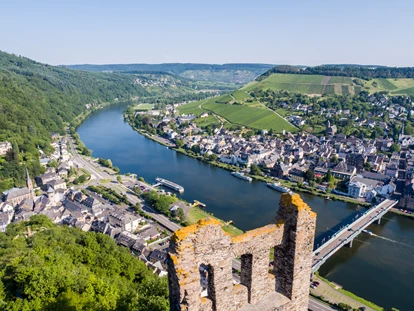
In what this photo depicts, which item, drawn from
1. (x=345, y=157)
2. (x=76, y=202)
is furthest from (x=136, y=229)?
(x=345, y=157)

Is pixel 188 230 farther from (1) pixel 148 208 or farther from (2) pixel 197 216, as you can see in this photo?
(1) pixel 148 208

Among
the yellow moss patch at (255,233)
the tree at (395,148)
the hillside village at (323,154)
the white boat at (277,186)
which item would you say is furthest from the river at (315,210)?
the tree at (395,148)

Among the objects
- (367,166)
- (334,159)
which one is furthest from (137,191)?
(367,166)

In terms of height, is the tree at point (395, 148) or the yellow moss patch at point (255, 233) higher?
the yellow moss patch at point (255, 233)

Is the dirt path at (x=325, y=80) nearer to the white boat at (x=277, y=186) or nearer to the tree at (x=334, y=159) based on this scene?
the tree at (x=334, y=159)

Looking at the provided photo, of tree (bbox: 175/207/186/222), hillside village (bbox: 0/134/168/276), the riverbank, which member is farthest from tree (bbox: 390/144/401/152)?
hillside village (bbox: 0/134/168/276)

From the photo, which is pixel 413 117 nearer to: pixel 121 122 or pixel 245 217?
pixel 245 217
